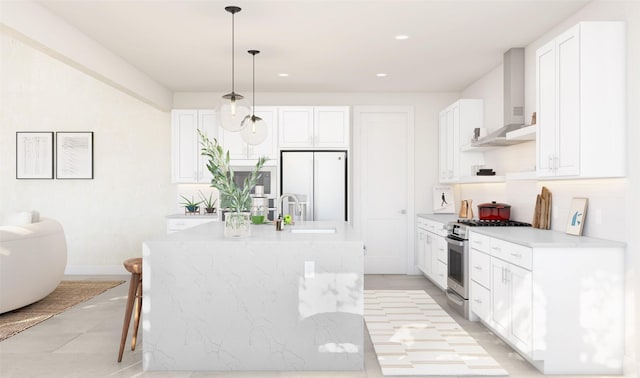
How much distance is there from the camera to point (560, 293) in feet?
10.5

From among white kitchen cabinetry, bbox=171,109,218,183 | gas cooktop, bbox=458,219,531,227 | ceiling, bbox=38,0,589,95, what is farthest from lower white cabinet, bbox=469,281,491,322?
white kitchen cabinetry, bbox=171,109,218,183

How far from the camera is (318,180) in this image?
6.39m

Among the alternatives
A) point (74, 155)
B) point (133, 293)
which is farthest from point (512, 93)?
point (74, 155)

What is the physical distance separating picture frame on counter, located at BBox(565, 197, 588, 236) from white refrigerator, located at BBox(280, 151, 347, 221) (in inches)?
123

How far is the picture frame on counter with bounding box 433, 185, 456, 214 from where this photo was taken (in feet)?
22.5

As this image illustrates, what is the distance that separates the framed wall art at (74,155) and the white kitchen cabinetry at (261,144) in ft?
7.40

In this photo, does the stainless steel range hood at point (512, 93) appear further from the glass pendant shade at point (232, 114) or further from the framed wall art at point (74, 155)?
the framed wall art at point (74, 155)

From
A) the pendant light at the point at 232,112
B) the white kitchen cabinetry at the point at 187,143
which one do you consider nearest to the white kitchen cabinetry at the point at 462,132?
the pendant light at the point at 232,112

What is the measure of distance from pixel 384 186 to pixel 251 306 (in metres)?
4.06

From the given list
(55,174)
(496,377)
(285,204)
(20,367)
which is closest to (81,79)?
(55,174)

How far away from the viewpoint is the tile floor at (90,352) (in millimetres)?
3248

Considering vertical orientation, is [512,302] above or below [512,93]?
below

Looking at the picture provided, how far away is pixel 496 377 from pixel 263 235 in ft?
6.26

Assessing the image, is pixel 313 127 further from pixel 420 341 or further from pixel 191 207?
pixel 420 341
